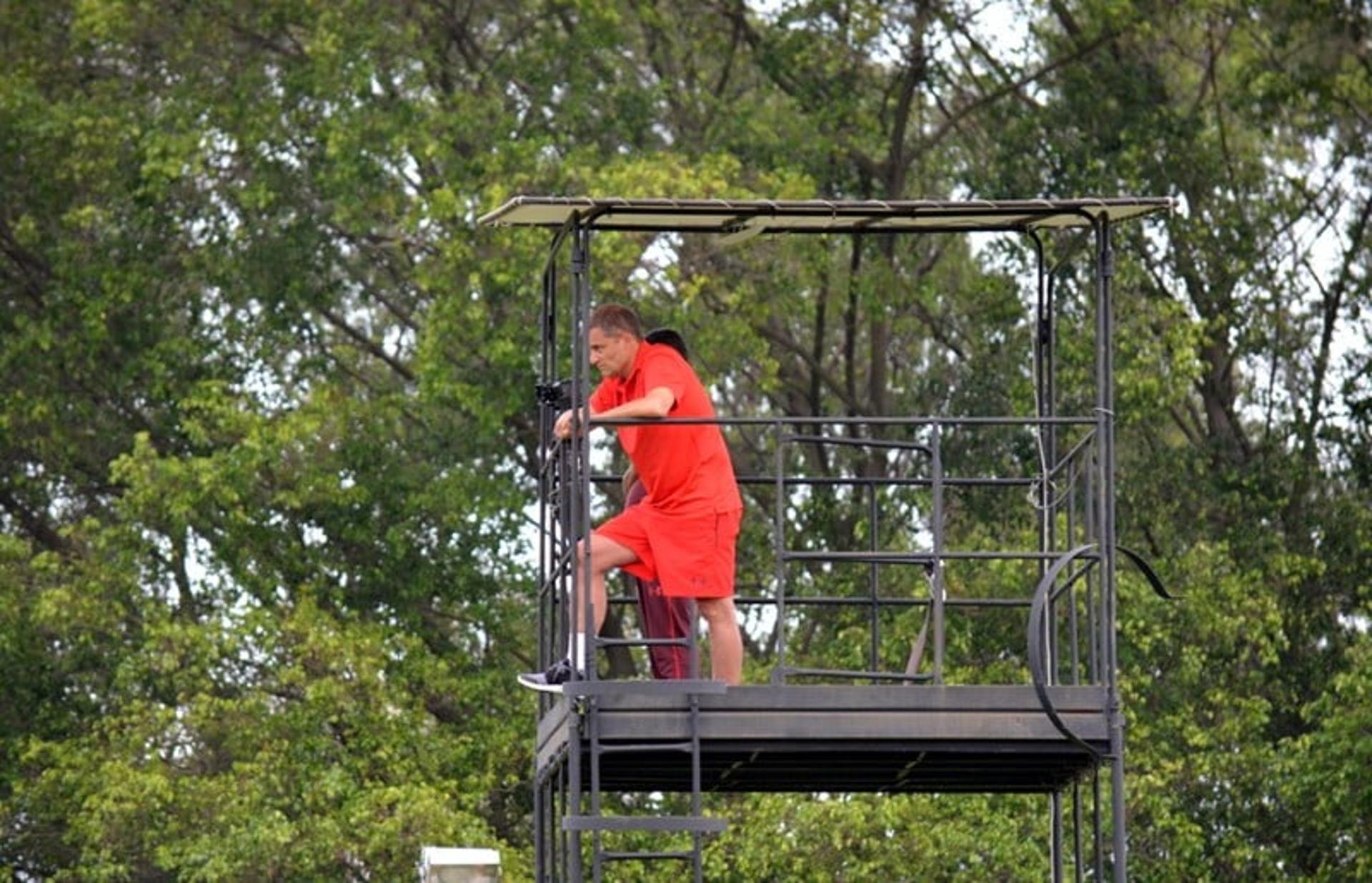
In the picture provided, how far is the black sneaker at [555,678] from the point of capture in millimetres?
12797

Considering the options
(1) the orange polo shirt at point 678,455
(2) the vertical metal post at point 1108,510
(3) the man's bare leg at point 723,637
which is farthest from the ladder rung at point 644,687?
(2) the vertical metal post at point 1108,510

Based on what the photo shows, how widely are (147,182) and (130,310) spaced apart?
1.54m

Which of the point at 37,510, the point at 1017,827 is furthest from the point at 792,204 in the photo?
the point at 37,510

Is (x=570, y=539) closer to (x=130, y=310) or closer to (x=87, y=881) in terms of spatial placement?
(x=87, y=881)

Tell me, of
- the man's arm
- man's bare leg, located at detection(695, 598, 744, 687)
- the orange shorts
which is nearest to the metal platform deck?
man's bare leg, located at detection(695, 598, 744, 687)

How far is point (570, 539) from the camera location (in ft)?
41.8

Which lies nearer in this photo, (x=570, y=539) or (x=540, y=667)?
(x=570, y=539)

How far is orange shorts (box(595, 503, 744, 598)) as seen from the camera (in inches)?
518

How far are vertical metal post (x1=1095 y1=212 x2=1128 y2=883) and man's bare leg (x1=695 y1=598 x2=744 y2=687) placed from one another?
1539mm

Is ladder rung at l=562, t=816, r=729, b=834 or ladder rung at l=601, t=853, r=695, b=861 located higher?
ladder rung at l=562, t=816, r=729, b=834

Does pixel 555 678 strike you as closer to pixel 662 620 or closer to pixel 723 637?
pixel 723 637

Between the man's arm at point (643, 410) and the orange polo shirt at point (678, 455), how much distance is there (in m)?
0.18

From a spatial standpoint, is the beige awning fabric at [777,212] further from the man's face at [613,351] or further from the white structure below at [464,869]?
the white structure below at [464,869]

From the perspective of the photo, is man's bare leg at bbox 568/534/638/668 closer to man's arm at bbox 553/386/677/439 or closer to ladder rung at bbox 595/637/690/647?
ladder rung at bbox 595/637/690/647
